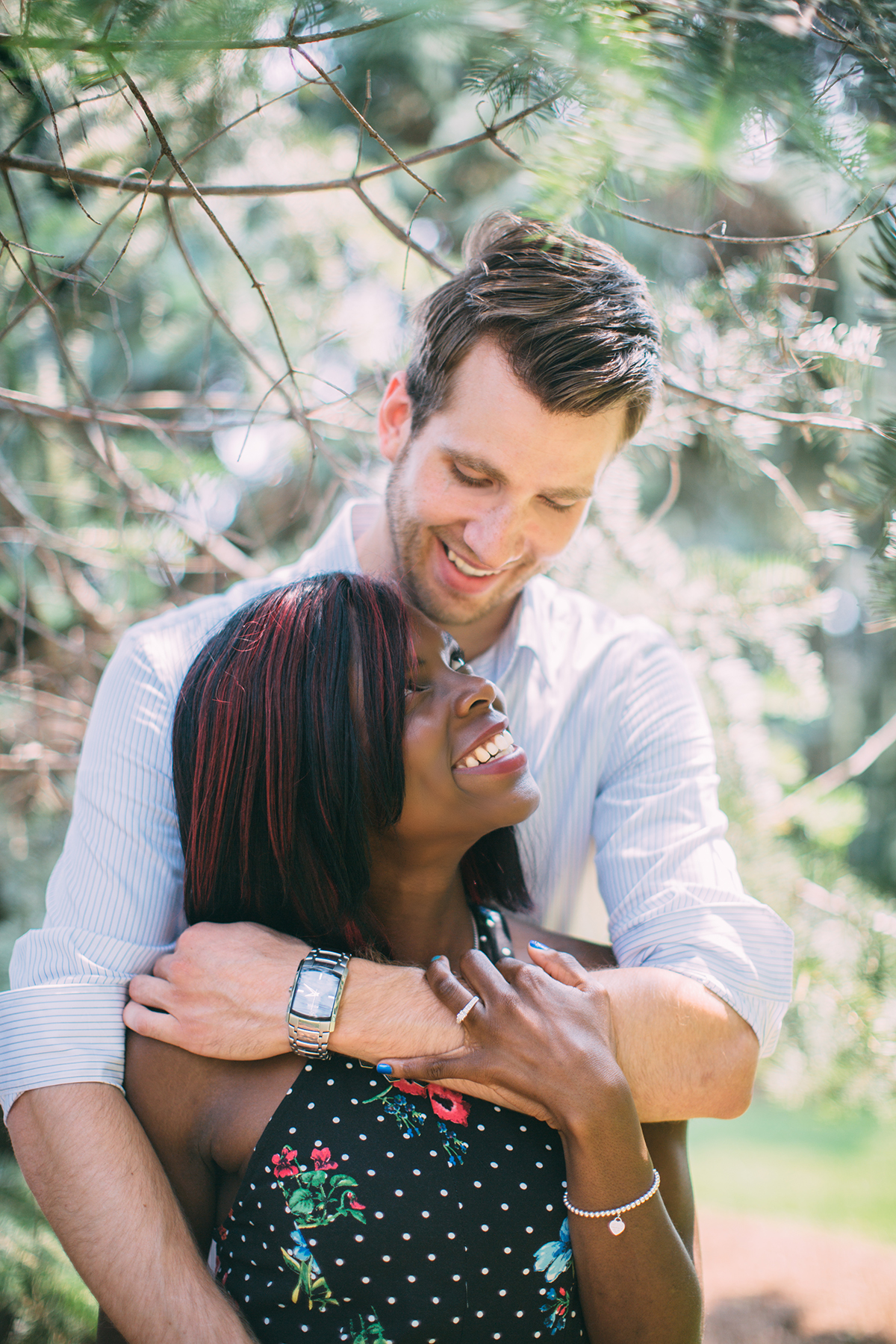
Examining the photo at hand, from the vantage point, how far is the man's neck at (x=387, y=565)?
1955mm

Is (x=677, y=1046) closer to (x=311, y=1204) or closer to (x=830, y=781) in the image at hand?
(x=311, y=1204)

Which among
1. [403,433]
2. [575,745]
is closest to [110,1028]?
[575,745]

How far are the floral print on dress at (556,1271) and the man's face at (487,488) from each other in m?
1.11

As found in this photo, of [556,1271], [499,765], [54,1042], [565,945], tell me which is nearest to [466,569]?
[499,765]

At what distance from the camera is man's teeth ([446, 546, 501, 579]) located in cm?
179

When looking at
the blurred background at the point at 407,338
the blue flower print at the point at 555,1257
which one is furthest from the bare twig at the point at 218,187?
the blue flower print at the point at 555,1257

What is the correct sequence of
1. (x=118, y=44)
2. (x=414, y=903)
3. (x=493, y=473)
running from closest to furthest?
(x=118, y=44) → (x=414, y=903) → (x=493, y=473)

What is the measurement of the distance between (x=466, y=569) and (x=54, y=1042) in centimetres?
109

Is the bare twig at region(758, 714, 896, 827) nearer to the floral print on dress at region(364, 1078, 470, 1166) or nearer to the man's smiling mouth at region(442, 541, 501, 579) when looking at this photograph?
the man's smiling mouth at region(442, 541, 501, 579)

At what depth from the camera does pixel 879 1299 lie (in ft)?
7.91

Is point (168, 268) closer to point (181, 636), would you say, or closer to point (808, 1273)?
point (181, 636)

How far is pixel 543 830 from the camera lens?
75.9 inches

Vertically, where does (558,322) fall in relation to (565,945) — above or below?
above

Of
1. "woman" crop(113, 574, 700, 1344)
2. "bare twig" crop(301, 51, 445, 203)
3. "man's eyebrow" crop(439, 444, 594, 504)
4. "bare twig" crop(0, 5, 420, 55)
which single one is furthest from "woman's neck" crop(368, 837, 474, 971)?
"bare twig" crop(0, 5, 420, 55)
